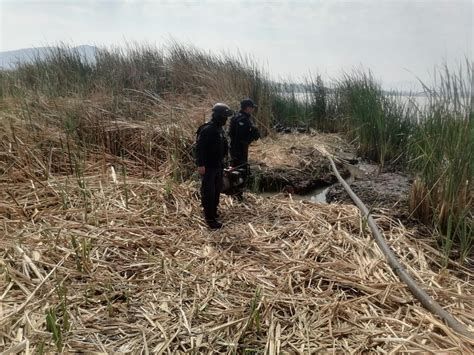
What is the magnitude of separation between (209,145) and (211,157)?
140 millimetres

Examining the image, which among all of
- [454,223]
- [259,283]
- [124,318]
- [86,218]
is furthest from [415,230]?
[86,218]

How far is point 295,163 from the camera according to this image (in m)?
7.11

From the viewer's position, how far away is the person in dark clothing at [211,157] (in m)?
4.03

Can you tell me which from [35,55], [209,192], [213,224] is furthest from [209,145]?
[35,55]

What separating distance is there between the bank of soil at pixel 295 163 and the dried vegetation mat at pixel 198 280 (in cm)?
189

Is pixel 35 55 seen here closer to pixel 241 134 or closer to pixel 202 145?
pixel 241 134

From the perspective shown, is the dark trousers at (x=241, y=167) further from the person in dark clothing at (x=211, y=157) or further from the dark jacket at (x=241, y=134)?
the person in dark clothing at (x=211, y=157)

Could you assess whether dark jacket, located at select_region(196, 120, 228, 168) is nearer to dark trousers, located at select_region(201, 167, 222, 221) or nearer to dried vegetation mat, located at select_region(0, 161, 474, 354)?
dark trousers, located at select_region(201, 167, 222, 221)

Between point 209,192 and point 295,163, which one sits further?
point 295,163

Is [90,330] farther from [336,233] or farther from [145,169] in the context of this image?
[145,169]

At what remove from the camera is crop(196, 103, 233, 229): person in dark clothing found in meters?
4.03

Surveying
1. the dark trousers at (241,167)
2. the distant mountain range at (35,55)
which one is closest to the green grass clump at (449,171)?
A: the dark trousers at (241,167)

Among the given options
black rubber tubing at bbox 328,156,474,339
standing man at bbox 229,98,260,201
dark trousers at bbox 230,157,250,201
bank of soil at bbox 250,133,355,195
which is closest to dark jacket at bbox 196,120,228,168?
dark trousers at bbox 230,157,250,201

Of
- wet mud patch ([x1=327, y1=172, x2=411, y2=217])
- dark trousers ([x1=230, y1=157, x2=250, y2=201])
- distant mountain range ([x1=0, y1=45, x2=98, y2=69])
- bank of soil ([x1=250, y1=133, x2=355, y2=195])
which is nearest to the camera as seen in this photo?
wet mud patch ([x1=327, y1=172, x2=411, y2=217])
